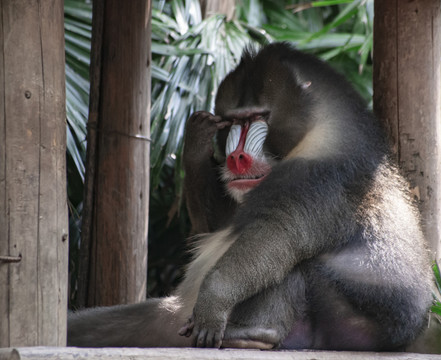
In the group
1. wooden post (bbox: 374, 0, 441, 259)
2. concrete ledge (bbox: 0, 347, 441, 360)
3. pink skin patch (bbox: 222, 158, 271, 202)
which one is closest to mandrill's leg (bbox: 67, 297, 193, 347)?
pink skin patch (bbox: 222, 158, 271, 202)

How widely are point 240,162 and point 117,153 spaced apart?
111 cm

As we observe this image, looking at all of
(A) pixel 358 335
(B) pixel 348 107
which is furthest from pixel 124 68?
(A) pixel 358 335

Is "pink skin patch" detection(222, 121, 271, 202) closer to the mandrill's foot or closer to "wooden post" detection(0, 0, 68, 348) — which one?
the mandrill's foot

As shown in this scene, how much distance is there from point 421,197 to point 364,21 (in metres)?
3.28

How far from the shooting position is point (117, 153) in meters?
4.23

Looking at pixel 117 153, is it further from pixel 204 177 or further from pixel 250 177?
pixel 250 177

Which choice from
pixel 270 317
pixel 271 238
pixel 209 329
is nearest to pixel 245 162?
pixel 271 238

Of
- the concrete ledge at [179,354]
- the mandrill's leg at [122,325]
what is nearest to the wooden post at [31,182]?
the concrete ledge at [179,354]

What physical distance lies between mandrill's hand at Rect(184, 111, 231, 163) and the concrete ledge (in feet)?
4.58

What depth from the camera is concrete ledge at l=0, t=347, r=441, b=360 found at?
228 cm

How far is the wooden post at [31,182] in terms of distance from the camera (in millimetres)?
2455

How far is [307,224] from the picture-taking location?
3.02 metres

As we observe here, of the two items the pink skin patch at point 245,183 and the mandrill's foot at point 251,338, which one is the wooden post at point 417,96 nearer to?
the pink skin patch at point 245,183

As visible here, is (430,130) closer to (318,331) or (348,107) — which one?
(348,107)
